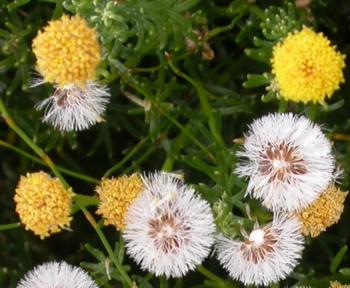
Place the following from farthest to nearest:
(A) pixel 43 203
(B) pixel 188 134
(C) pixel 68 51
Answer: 1. (B) pixel 188 134
2. (A) pixel 43 203
3. (C) pixel 68 51

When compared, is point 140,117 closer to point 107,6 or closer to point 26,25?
point 26,25

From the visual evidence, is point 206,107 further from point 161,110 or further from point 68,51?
point 68,51

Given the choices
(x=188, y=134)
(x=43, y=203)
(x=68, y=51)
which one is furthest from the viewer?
(x=188, y=134)

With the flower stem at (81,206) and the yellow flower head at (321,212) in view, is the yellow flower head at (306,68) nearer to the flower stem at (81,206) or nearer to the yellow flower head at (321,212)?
the yellow flower head at (321,212)

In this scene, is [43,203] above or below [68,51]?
below

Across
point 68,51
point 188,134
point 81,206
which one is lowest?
point 81,206

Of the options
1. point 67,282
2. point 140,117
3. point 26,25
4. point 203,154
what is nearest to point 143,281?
point 67,282

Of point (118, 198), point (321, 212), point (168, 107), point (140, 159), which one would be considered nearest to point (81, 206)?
point (118, 198)

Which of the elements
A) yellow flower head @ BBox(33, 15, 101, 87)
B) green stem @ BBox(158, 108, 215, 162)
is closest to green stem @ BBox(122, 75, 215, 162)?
green stem @ BBox(158, 108, 215, 162)
